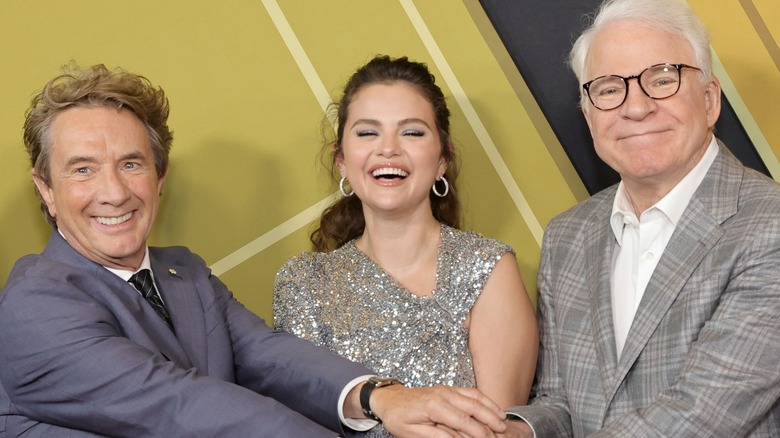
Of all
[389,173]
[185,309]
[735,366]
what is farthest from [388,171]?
[735,366]

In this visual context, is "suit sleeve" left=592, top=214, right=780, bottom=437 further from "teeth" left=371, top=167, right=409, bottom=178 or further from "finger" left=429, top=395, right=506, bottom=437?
"teeth" left=371, top=167, right=409, bottom=178

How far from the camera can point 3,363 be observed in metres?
1.99

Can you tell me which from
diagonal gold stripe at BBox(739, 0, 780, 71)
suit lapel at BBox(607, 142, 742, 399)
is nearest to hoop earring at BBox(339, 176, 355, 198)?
suit lapel at BBox(607, 142, 742, 399)

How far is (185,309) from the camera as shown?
7.45 feet

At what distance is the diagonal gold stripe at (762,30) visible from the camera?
2.77 m

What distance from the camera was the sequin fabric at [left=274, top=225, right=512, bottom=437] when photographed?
94.8 inches

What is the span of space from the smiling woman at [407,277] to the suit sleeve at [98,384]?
476 mm

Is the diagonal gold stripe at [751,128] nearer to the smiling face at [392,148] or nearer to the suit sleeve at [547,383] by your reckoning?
the suit sleeve at [547,383]

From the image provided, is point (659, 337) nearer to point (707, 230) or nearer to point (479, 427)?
point (707, 230)

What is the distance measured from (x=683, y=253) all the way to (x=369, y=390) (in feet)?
2.46

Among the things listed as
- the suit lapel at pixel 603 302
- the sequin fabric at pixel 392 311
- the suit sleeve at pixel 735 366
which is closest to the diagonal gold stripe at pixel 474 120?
the sequin fabric at pixel 392 311

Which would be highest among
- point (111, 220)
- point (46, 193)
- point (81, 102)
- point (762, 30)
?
point (81, 102)

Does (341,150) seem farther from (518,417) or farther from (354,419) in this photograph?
(518,417)

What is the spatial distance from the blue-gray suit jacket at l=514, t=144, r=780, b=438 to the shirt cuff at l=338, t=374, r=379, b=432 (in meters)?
0.36
